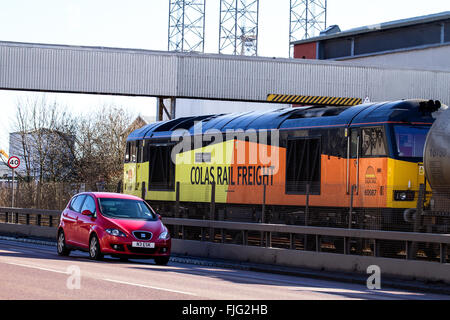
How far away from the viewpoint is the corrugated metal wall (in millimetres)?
40188

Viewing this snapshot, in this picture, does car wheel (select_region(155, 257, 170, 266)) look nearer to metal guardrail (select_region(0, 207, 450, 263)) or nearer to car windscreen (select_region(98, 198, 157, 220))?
car windscreen (select_region(98, 198, 157, 220))

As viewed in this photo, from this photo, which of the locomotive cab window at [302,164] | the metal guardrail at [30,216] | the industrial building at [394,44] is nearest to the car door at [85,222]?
the locomotive cab window at [302,164]

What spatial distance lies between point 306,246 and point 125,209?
448 centimetres

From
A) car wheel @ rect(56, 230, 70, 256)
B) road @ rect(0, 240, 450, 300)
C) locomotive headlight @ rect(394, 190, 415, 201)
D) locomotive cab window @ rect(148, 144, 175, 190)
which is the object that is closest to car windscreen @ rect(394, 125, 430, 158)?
locomotive headlight @ rect(394, 190, 415, 201)

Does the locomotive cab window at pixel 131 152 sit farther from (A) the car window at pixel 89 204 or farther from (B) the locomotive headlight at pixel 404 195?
(B) the locomotive headlight at pixel 404 195

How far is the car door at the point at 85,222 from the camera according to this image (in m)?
20.5

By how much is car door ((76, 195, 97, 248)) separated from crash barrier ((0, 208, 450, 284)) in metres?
3.45

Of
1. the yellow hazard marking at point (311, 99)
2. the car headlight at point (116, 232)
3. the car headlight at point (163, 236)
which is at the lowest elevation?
the car headlight at point (163, 236)

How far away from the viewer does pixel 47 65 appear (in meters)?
40.2

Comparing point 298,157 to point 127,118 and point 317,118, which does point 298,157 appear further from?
point 127,118

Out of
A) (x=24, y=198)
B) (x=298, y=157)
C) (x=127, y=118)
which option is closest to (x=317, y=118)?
(x=298, y=157)

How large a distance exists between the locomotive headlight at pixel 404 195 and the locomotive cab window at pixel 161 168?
10797mm
